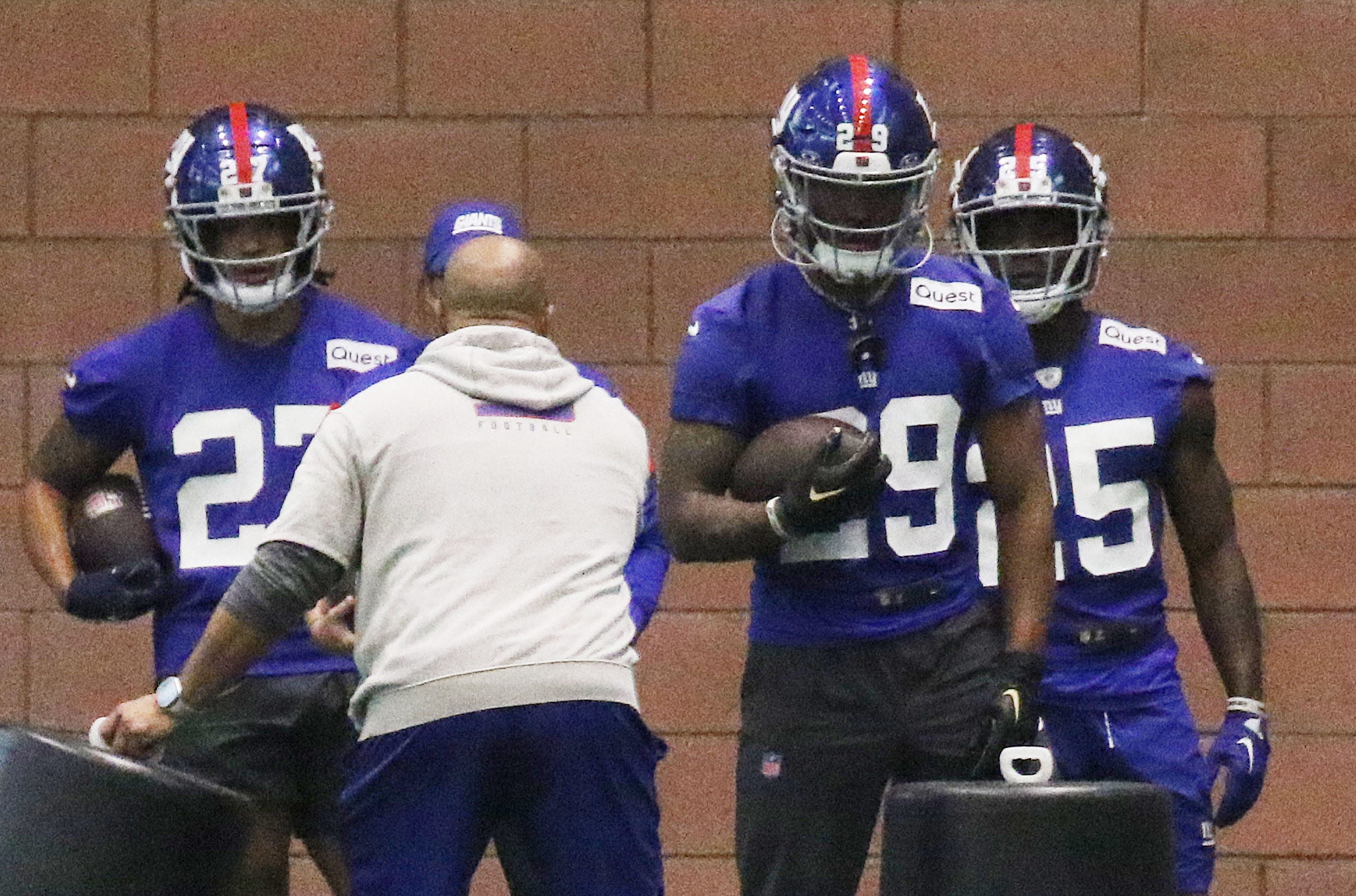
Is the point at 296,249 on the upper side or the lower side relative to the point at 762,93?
lower

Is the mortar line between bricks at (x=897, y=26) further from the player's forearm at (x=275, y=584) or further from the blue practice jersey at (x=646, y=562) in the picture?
the player's forearm at (x=275, y=584)

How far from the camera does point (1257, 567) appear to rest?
497 centimetres

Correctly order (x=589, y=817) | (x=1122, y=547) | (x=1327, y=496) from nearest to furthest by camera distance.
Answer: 1. (x=589, y=817)
2. (x=1122, y=547)
3. (x=1327, y=496)

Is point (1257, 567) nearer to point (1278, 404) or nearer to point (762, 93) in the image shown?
point (1278, 404)

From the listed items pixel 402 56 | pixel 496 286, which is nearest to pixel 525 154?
pixel 402 56

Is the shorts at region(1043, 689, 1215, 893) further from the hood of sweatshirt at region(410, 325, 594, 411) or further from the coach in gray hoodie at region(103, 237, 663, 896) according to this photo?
the hood of sweatshirt at region(410, 325, 594, 411)

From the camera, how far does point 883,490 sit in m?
3.46

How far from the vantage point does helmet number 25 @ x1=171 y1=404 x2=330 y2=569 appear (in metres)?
3.90

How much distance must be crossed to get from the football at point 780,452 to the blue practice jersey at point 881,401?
2.3 inches

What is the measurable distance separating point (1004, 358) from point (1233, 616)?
748 mm

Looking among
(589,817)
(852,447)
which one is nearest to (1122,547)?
(852,447)

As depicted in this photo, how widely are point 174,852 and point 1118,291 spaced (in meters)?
2.36

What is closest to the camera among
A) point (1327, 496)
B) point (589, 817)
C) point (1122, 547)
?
point (589, 817)

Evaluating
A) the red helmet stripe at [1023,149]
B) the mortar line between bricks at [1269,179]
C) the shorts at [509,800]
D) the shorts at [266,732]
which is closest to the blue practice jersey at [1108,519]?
the red helmet stripe at [1023,149]
